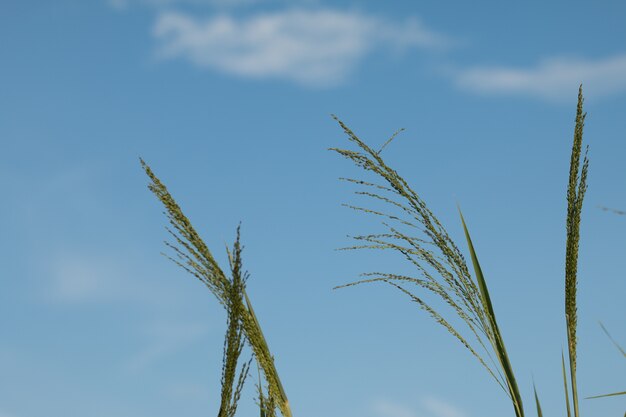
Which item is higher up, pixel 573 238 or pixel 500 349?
pixel 573 238

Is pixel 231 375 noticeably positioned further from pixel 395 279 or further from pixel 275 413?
pixel 395 279

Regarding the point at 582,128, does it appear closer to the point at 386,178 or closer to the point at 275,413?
the point at 386,178

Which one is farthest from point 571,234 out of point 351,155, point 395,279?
point 351,155

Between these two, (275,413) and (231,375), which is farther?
(275,413)

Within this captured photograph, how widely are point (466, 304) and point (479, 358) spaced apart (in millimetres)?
193

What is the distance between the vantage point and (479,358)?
2572 millimetres

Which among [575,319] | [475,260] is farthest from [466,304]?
[575,319]

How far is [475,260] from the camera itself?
2695mm

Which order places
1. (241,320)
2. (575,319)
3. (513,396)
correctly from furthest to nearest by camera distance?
1. (575,319)
2. (513,396)
3. (241,320)

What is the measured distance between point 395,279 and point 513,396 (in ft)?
2.03

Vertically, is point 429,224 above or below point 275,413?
above

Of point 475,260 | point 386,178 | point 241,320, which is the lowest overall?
point 241,320

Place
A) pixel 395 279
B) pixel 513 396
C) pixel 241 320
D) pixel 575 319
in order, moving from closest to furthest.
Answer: pixel 241 320, pixel 513 396, pixel 575 319, pixel 395 279

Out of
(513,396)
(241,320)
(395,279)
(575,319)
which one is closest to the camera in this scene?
(241,320)
